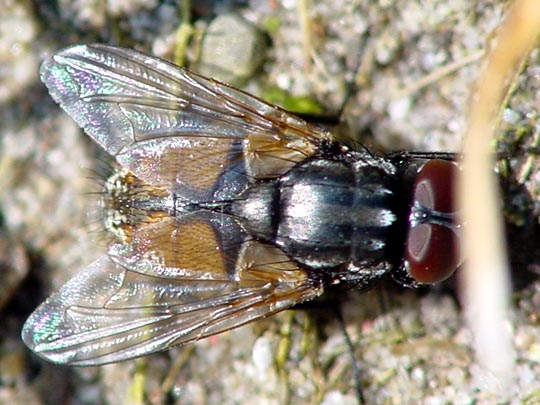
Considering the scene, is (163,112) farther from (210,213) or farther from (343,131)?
(343,131)

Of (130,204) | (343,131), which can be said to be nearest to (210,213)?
(130,204)

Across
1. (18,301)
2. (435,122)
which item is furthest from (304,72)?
(18,301)

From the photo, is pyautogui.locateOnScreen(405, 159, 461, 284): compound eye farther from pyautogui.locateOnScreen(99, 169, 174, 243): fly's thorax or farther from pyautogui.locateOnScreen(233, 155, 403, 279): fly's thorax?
pyautogui.locateOnScreen(99, 169, 174, 243): fly's thorax

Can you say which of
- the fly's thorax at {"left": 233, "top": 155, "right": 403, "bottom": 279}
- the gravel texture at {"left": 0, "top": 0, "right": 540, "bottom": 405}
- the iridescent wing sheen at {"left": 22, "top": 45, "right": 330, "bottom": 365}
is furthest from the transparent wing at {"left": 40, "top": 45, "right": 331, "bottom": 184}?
the gravel texture at {"left": 0, "top": 0, "right": 540, "bottom": 405}

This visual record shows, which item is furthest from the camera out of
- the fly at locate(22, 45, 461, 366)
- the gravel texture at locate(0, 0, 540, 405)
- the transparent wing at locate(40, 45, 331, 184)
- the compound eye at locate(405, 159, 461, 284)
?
the gravel texture at locate(0, 0, 540, 405)

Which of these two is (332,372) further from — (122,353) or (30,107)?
(30,107)

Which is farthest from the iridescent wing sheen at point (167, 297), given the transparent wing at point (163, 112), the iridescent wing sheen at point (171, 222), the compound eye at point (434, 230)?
the compound eye at point (434, 230)

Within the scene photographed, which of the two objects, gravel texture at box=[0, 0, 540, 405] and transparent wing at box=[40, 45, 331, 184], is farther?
gravel texture at box=[0, 0, 540, 405]
